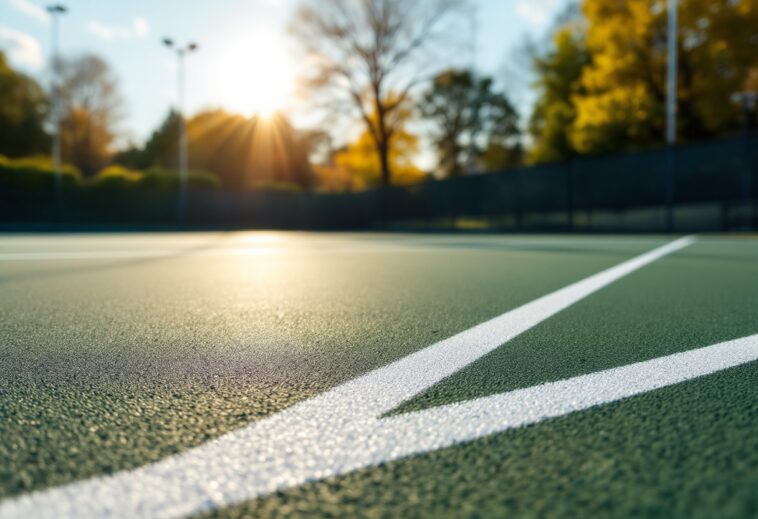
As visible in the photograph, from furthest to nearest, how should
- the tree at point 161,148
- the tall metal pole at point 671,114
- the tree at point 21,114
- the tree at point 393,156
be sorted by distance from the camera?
the tree at point 161,148 → the tree at point 21,114 → the tree at point 393,156 → the tall metal pole at point 671,114

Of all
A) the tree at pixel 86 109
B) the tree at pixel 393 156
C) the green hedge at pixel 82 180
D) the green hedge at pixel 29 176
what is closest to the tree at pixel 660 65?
the tree at pixel 393 156

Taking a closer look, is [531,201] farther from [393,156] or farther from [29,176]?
[29,176]

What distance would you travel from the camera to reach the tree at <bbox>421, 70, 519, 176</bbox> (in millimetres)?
46062

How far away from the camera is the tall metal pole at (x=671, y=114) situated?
1612 centimetres

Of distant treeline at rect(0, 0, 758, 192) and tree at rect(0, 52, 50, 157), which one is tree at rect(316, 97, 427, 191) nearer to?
distant treeline at rect(0, 0, 758, 192)

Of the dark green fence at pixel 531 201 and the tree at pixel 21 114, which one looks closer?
the dark green fence at pixel 531 201

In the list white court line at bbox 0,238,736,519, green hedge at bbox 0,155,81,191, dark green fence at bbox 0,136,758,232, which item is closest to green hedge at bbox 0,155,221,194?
green hedge at bbox 0,155,81,191

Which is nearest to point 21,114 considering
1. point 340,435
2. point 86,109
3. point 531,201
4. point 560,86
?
point 86,109

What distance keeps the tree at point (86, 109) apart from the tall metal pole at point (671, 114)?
133ft

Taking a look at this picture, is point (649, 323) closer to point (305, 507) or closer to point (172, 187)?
point (305, 507)

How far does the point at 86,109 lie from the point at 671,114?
4281 centimetres

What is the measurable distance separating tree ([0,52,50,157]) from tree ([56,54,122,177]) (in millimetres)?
1837

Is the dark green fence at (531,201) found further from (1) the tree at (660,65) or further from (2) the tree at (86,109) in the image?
(2) the tree at (86,109)

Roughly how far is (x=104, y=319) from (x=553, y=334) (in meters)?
2.17
